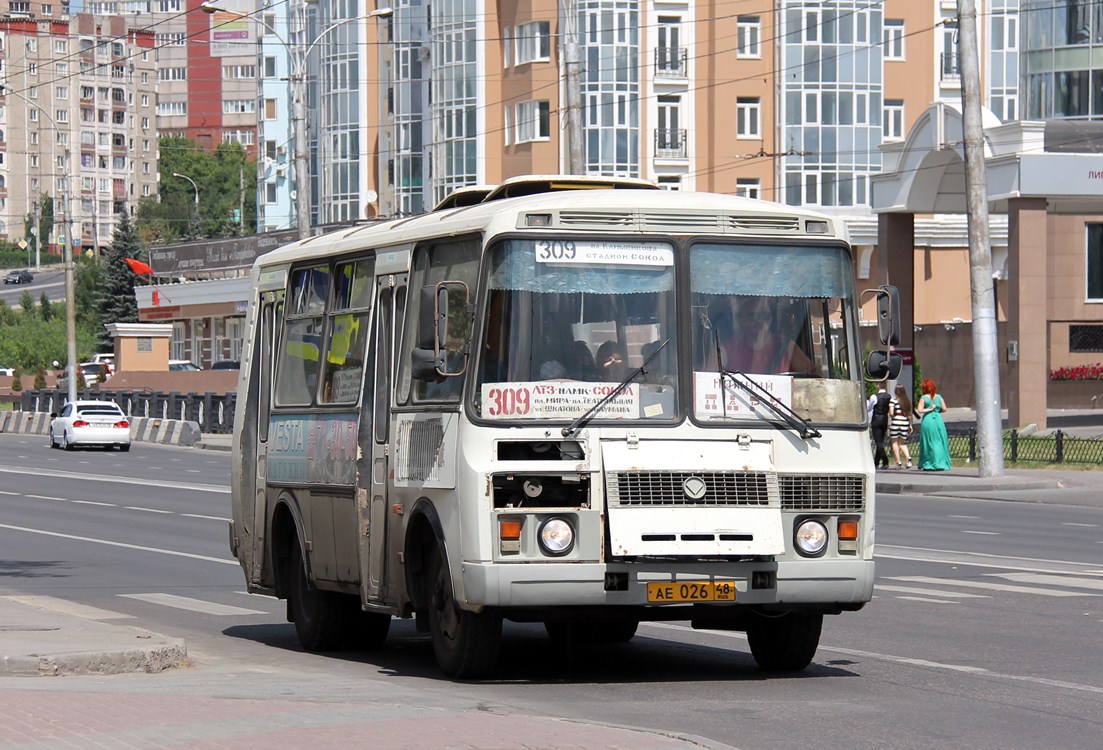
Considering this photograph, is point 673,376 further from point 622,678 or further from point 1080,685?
point 1080,685

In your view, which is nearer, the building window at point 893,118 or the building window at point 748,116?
the building window at point 748,116

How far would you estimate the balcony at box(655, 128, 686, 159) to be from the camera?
81.5 metres

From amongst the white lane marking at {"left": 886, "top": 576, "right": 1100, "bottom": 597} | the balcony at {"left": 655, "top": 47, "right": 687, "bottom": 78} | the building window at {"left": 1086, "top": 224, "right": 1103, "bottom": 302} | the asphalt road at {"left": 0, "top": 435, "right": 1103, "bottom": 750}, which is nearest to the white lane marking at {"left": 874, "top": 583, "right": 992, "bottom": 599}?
the asphalt road at {"left": 0, "top": 435, "right": 1103, "bottom": 750}

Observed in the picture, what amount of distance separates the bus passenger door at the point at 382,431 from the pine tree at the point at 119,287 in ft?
351

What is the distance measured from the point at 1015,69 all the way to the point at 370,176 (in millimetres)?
30880

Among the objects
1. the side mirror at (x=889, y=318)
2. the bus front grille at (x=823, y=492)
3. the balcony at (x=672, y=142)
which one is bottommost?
the bus front grille at (x=823, y=492)

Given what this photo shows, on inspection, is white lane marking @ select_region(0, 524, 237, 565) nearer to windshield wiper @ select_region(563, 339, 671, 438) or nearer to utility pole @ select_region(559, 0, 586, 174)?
windshield wiper @ select_region(563, 339, 671, 438)

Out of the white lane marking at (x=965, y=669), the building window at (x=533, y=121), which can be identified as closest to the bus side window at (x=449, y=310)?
the white lane marking at (x=965, y=669)

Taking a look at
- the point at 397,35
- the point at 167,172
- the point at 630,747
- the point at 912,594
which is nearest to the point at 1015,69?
the point at 397,35

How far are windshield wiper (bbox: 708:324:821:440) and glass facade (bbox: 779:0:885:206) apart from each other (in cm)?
7025

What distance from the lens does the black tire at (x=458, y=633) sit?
10633 millimetres

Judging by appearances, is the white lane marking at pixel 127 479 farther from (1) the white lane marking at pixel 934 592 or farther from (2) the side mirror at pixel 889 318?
(2) the side mirror at pixel 889 318

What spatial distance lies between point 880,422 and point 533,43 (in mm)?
45309

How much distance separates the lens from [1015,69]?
288ft
